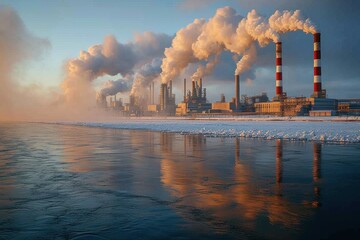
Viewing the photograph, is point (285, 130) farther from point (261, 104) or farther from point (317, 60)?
point (261, 104)

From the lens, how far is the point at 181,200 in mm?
8812

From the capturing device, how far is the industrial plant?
86.6m

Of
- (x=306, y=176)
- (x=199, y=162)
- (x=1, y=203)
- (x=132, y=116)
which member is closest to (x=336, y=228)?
(x=306, y=176)

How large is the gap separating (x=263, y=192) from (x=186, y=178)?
3080 millimetres

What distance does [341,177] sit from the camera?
1182cm

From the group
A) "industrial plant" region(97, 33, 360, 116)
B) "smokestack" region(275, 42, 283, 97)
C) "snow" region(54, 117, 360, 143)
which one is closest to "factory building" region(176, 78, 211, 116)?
"industrial plant" region(97, 33, 360, 116)

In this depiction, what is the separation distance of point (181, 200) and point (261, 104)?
11892 cm

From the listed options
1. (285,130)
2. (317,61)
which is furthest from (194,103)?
(285,130)

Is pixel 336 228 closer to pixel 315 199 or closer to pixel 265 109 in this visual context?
pixel 315 199

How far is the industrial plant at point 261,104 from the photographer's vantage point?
86625 mm

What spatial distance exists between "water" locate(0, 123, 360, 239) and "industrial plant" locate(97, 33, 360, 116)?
71525 millimetres

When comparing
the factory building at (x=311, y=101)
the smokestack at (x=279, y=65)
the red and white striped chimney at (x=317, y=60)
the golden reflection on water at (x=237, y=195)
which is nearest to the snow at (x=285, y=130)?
the golden reflection on water at (x=237, y=195)

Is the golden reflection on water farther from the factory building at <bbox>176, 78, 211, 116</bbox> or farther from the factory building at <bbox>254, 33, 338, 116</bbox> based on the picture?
the factory building at <bbox>176, 78, 211, 116</bbox>

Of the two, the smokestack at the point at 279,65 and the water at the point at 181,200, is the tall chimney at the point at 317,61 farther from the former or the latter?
the water at the point at 181,200
